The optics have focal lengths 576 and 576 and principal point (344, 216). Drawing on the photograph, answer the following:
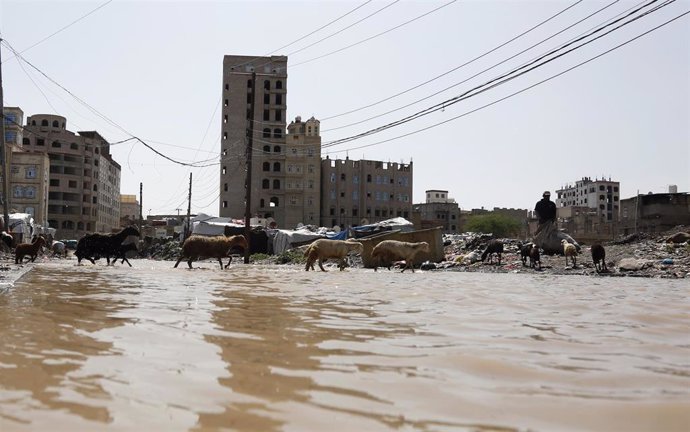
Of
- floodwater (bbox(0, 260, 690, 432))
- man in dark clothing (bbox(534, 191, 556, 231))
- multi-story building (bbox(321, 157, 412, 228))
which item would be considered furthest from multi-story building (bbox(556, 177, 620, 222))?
floodwater (bbox(0, 260, 690, 432))


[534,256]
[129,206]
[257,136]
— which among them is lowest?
[534,256]

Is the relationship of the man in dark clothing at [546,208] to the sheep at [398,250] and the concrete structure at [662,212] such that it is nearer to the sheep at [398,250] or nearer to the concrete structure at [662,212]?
the sheep at [398,250]

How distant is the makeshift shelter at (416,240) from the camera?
23234 millimetres

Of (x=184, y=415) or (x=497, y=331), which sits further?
(x=497, y=331)

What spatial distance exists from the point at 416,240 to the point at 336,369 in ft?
68.9

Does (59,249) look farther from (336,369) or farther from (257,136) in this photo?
(257,136)

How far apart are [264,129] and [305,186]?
9.98 meters

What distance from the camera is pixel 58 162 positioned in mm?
84000

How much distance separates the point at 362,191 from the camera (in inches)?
3425

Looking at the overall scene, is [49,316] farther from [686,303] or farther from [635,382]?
[686,303]

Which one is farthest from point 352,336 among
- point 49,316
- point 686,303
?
point 686,303

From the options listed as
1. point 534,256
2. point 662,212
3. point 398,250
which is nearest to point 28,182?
point 398,250

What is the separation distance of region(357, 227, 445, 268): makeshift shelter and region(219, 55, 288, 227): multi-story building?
54.5 meters

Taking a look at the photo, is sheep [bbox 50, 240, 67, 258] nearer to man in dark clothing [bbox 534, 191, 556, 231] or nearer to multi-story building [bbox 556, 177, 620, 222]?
man in dark clothing [bbox 534, 191, 556, 231]
